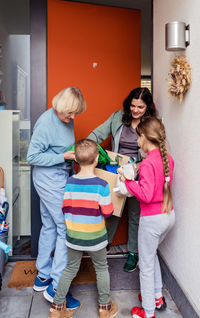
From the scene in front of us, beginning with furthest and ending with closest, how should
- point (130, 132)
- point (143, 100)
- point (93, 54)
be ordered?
1. point (93, 54)
2. point (130, 132)
3. point (143, 100)

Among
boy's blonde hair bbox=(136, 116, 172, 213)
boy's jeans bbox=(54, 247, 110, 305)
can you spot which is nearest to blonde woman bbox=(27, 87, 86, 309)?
boy's jeans bbox=(54, 247, 110, 305)

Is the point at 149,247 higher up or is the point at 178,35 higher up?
the point at 178,35

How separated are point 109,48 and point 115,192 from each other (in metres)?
1.51

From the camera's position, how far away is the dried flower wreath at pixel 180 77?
78.2 inches

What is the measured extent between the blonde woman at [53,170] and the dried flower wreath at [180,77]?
2.05 ft

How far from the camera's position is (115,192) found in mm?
2418

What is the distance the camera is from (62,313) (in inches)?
84.7

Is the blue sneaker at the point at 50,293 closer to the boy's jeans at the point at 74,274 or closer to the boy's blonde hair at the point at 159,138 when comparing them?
the boy's jeans at the point at 74,274

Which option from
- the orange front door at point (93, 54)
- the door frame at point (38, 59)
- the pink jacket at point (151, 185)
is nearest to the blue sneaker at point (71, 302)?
the pink jacket at point (151, 185)

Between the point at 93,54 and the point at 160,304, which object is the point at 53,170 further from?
the point at 93,54

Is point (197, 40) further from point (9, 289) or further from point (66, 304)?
point (9, 289)

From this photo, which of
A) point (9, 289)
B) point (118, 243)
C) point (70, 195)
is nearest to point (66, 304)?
point (9, 289)

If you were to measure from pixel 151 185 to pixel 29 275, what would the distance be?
1427mm

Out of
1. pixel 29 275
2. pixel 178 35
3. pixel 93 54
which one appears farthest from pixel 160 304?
pixel 93 54
